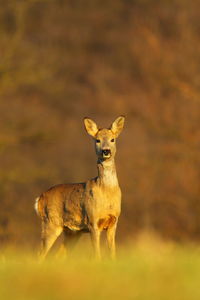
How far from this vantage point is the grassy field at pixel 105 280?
679 cm

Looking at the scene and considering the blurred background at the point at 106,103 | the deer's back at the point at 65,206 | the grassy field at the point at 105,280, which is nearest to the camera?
the grassy field at the point at 105,280

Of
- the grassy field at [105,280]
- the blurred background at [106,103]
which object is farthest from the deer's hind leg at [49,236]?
the blurred background at [106,103]

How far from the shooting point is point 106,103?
1331 inches

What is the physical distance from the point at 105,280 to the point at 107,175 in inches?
148

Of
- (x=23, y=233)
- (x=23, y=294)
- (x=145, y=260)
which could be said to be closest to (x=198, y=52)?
(x=23, y=233)

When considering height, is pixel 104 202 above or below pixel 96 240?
above

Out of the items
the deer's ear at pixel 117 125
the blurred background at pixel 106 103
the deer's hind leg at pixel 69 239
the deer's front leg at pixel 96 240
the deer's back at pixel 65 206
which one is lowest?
the deer's front leg at pixel 96 240

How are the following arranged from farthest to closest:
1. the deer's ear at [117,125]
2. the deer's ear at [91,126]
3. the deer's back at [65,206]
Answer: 1. the deer's ear at [91,126]
2. the deer's ear at [117,125]
3. the deer's back at [65,206]

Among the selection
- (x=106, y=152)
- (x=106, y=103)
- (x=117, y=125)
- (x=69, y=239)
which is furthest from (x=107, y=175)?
(x=106, y=103)

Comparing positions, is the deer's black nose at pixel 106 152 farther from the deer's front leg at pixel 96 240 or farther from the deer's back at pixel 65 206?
the deer's front leg at pixel 96 240

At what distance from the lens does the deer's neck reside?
10773mm

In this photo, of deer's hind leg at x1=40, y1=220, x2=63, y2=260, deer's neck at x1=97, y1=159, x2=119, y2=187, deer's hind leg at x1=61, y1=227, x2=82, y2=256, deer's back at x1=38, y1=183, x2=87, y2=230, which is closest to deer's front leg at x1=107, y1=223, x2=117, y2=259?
deer's back at x1=38, y1=183, x2=87, y2=230

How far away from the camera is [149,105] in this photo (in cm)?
2905

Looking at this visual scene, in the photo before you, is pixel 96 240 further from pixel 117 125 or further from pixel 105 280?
pixel 105 280
